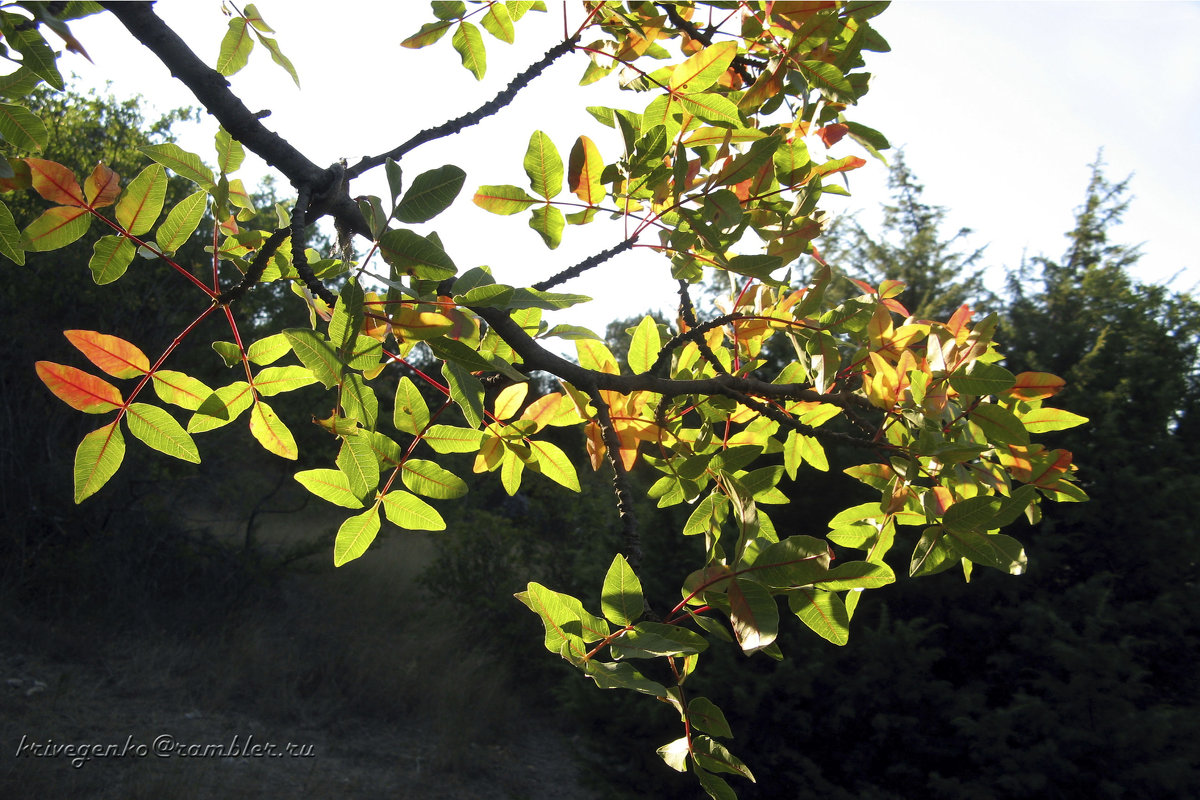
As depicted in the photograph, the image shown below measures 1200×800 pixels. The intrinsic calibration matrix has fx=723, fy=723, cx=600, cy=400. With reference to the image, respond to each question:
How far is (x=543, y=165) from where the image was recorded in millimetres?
803

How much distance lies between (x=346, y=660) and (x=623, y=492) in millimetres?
5925

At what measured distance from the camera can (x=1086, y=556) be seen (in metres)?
3.73

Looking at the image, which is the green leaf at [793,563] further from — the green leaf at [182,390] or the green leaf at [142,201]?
the green leaf at [142,201]

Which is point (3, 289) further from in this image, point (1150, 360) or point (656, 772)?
point (1150, 360)

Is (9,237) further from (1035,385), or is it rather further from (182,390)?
(1035,385)

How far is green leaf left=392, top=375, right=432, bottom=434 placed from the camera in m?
0.81

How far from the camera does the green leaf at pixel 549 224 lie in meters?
0.83

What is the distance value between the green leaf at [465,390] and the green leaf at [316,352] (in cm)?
10

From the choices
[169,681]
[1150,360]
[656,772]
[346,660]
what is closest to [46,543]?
[169,681]

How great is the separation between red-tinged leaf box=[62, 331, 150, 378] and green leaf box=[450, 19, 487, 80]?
0.59m

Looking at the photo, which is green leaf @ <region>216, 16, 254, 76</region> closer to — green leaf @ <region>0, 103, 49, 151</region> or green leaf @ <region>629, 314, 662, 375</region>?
green leaf @ <region>0, 103, 49, 151</region>

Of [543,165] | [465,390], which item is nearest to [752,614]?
[465,390]

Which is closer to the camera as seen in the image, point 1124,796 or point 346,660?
point 1124,796

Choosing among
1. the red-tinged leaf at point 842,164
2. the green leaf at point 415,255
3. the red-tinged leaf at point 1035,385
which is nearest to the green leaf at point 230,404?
the green leaf at point 415,255
